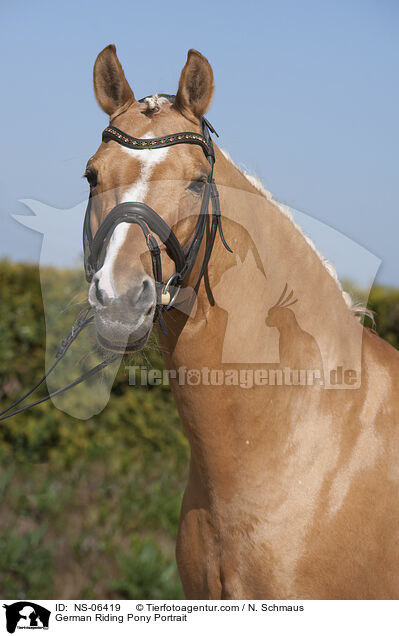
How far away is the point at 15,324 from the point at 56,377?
10.5ft

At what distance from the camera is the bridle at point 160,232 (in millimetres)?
2229

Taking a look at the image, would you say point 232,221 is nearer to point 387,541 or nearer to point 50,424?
point 387,541

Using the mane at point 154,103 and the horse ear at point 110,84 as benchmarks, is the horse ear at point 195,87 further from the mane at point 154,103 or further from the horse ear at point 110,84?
the horse ear at point 110,84

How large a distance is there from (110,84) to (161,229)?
893 mm

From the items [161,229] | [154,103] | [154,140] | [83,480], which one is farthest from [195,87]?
[83,480]

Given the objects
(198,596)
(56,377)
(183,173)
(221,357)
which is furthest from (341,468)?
(56,377)

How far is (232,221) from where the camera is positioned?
8.61ft

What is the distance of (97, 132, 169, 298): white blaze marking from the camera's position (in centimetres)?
211

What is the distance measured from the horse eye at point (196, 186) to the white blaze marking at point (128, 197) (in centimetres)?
17
